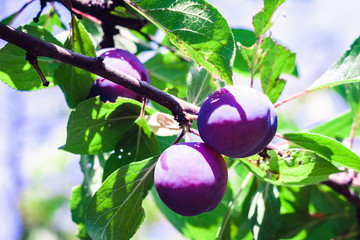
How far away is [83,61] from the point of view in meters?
0.72

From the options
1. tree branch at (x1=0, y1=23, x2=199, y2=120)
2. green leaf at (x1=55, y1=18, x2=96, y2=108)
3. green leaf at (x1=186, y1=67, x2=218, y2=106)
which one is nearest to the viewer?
tree branch at (x1=0, y1=23, x2=199, y2=120)

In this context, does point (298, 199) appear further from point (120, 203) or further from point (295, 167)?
point (120, 203)

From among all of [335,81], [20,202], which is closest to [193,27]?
[335,81]

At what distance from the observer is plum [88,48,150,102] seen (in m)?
0.91

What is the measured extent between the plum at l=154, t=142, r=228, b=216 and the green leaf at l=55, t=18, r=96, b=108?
1.01 feet

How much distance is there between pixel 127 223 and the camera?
32.5 inches

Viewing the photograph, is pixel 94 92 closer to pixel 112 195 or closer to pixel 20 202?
pixel 112 195

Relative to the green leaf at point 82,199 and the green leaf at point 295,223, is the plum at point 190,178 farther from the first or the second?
the green leaf at point 295,223

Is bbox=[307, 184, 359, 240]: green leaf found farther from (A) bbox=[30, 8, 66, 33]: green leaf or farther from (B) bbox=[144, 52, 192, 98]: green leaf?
(A) bbox=[30, 8, 66, 33]: green leaf

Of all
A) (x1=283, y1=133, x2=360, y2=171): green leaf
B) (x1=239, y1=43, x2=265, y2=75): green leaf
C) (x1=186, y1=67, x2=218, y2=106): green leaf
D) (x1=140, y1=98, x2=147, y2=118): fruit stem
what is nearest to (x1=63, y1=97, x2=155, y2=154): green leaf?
(x1=140, y1=98, x2=147, y2=118): fruit stem

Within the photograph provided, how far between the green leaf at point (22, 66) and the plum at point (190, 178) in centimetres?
41

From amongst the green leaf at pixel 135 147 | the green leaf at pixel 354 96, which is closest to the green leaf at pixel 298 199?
the green leaf at pixel 354 96

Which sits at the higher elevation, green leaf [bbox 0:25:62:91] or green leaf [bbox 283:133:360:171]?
green leaf [bbox 283:133:360:171]

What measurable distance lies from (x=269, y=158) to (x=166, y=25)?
0.38 metres
